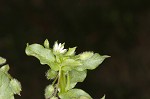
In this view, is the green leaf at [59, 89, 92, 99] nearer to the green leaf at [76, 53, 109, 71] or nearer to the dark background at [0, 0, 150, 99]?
the green leaf at [76, 53, 109, 71]

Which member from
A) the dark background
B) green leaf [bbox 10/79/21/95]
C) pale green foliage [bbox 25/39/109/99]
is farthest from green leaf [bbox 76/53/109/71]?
the dark background

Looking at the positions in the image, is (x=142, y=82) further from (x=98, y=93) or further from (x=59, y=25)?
(x=59, y=25)

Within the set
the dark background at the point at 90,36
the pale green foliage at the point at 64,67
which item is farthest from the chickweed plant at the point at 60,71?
the dark background at the point at 90,36

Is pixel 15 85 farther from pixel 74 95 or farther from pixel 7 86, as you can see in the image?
pixel 74 95

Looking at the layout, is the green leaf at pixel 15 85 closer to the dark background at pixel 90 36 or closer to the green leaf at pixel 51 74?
the green leaf at pixel 51 74

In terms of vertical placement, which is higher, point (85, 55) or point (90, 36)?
point (90, 36)

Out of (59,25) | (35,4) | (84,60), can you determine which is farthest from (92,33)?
Answer: (84,60)

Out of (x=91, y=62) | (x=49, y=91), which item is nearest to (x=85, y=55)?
(x=91, y=62)
